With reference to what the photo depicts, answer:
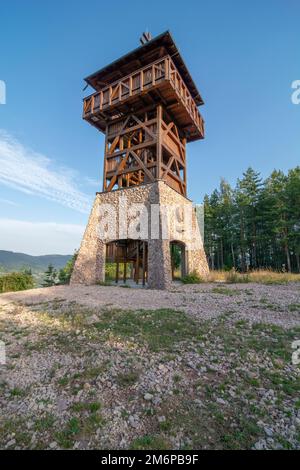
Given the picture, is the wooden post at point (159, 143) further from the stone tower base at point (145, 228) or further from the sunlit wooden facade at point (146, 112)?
the stone tower base at point (145, 228)

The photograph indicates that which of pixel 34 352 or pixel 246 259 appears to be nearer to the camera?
pixel 34 352

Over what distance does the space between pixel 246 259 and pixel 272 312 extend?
109 feet

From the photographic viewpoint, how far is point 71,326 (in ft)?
17.1

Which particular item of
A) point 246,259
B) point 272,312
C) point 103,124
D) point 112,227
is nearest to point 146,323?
point 272,312

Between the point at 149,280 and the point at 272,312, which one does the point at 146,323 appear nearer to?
the point at 272,312

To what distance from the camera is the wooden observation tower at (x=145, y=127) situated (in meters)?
12.3

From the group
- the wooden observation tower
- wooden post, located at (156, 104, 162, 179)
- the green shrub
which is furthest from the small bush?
the green shrub

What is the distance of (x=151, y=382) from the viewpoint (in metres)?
3.08

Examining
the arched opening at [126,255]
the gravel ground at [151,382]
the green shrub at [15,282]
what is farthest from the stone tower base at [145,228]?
the gravel ground at [151,382]

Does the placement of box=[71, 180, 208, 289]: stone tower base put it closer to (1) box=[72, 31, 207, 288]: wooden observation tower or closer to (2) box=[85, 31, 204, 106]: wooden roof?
(1) box=[72, 31, 207, 288]: wooden observation tower

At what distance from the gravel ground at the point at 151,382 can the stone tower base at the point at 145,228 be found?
230 inches

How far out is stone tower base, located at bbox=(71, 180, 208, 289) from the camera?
1158 centimetres

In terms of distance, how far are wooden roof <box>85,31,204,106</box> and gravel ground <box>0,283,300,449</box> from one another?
15.6 m

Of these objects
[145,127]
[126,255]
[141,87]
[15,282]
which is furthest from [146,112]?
[15,282]
